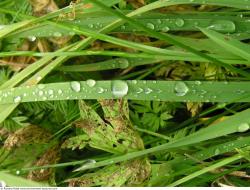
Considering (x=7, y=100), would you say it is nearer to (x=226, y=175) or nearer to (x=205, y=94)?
(x=205, y=94)

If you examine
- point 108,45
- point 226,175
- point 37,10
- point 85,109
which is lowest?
point 226,175

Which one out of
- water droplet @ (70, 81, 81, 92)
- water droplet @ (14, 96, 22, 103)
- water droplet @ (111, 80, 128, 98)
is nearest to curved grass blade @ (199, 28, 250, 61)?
water droplet @ (111, 80, 128, 98)

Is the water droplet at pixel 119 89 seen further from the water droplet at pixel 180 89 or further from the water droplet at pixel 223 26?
the water droplet at pixel 223 26

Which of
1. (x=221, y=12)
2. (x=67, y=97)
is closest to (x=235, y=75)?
(x=221, y=12)

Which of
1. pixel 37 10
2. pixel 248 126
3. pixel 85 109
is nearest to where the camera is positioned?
pixel 248 126

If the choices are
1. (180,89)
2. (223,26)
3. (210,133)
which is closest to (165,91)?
(180,89)

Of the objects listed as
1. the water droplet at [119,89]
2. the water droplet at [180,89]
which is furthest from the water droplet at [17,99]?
the water droplet at [180,89]

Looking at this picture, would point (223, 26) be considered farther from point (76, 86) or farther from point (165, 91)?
point (76, 86)
